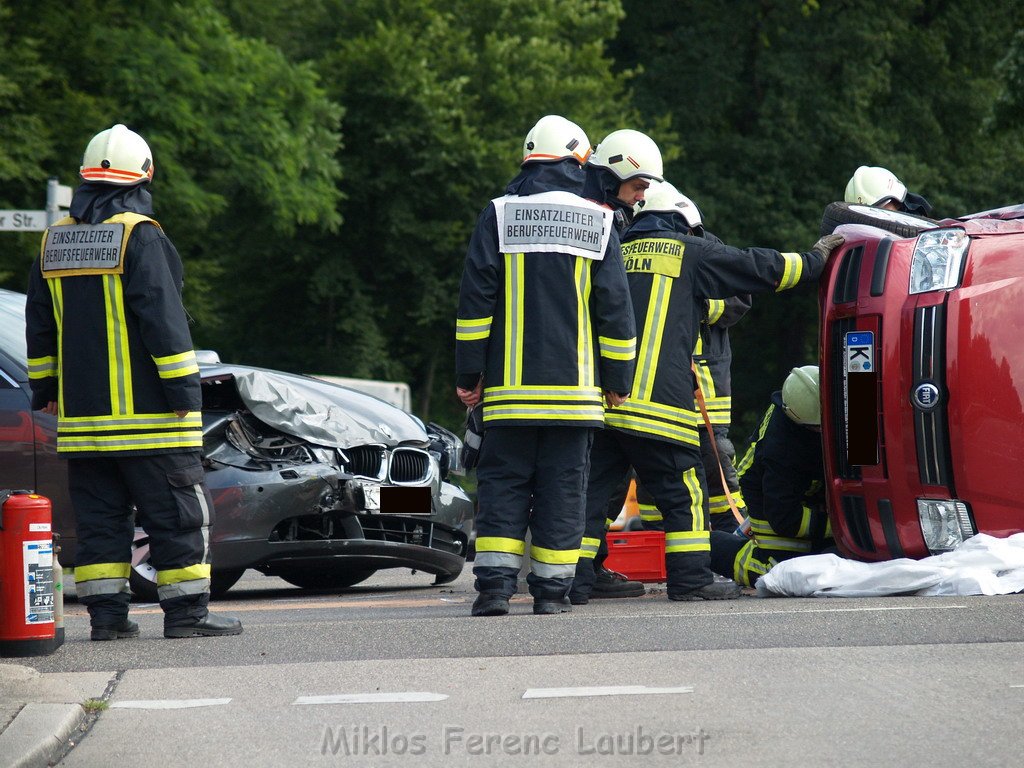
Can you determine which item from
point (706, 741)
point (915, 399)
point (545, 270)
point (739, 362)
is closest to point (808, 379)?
point (915, 399)

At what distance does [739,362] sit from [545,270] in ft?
94.9

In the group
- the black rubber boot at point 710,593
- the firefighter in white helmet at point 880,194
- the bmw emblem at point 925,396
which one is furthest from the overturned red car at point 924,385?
the firefighter in white helmet at point 880,194

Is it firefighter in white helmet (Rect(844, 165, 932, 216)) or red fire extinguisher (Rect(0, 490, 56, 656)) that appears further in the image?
firefighter in white helmet (Rect(844, 165, 932, 216))

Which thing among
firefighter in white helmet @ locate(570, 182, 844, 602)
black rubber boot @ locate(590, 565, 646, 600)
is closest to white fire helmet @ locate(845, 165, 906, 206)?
firefighter in white helmet @ locate(570, 182, 844, 602)

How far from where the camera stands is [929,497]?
Result: 272 inches

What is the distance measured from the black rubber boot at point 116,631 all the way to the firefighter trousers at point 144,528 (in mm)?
21

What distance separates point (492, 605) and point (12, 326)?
3.36 metres

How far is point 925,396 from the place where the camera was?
6.80m

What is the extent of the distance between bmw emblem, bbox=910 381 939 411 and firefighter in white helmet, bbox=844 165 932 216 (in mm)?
2357

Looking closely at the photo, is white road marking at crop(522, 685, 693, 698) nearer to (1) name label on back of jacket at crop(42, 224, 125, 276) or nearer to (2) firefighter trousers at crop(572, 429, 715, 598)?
(2) firefighter trousers at crop(572, 429, 715, 598)

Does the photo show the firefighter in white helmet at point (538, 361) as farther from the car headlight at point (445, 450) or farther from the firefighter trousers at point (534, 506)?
the car headlight at point (445, 450)

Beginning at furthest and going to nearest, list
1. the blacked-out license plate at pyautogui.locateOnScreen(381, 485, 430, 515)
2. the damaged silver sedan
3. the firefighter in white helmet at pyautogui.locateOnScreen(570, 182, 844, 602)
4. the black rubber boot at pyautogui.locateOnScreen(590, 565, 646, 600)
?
the blacked-out license plate at pyautogui.locateOnScreen(381, 485, 430, 515) → the damaged silver sedan → the black rubber boot at pyautogui.locateOnScreen(590, 565, 646, 600) → the firefighter in white helmet at pyautogui.locateOnScreen(570, 182, 844, 602)

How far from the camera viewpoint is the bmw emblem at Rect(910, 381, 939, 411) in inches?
267

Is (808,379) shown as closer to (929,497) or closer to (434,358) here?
(929,497)
